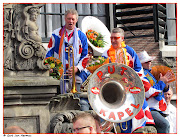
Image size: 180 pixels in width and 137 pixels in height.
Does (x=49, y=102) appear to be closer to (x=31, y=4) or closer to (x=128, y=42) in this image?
(x=31, y=4)

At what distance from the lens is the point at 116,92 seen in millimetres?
9297

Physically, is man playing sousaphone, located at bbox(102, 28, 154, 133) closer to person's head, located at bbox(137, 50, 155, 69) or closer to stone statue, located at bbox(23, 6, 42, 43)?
person's head, located at bbox(137, 50, 155, 69)

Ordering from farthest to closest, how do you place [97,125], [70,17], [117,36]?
[70,17], [117,36], [97,125]

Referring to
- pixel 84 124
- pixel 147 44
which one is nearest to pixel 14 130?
pixel 84 124

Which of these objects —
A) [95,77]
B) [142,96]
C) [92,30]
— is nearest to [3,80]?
[95,77]

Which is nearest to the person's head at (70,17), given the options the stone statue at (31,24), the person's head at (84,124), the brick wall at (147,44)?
the stone statue at (31,24)

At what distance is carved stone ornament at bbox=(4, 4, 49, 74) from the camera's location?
26.1 ft

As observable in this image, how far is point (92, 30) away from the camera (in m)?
12.5

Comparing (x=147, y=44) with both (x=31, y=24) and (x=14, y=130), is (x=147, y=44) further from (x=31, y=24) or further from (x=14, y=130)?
(x=14, y=130)

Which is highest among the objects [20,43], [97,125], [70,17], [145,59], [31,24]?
[70,17]

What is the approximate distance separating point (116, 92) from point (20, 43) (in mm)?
2127

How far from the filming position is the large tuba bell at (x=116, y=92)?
29.1 ft

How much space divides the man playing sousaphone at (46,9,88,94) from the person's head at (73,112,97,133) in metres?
1.69

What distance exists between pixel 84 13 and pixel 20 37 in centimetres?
697
